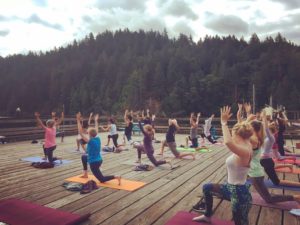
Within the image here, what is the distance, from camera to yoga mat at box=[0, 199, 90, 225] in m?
4.40

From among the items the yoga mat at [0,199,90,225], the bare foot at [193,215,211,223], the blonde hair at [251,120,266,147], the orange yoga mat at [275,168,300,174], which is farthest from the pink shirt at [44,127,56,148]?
the orange yoga mat at [275,168,300,174]

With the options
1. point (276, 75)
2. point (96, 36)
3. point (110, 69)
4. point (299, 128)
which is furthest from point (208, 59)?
point (96, 36)

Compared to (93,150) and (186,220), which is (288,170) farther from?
(93,150)

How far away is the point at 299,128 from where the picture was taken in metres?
19.9

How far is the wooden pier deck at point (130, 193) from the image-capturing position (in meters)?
4.77

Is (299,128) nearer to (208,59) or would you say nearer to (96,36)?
(208,59)

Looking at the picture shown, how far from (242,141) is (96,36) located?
14236 cm

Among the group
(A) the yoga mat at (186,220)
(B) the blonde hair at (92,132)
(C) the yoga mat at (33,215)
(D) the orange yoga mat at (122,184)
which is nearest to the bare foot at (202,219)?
(A) the yoga mat at (186,220)

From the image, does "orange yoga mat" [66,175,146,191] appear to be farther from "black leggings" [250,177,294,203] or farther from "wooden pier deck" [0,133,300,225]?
"black leggings" [250,177,294,203]

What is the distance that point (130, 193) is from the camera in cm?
606

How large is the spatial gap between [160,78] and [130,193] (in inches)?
2485

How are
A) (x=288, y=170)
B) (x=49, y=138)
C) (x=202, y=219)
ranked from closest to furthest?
(x=202, y=219)
(x=288, y=170)
(x=49, y=138)

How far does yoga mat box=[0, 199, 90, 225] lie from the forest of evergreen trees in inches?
2283

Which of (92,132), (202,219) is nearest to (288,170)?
(202,219)
